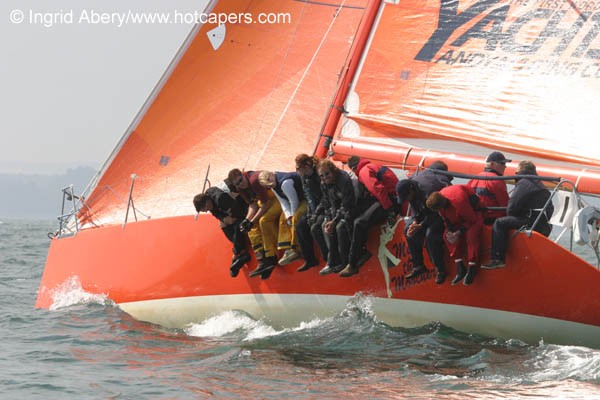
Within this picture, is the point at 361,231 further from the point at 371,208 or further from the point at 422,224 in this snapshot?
the point at 422,224

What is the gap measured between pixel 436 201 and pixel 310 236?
128 centimetres

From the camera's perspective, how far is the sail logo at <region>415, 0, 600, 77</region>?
769 centimetres

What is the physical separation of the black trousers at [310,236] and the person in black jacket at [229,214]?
1.98ft

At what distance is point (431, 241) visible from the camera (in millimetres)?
6961

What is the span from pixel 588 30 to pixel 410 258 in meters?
2.30

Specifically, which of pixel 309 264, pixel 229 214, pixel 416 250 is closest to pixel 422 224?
pixel 416 250

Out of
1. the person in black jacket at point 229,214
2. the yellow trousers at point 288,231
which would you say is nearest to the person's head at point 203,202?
the person in black jacket at point 229,214

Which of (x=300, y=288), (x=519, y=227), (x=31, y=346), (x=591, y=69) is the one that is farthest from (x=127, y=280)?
(x=591, y=69)

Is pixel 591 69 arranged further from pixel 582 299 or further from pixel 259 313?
pixel 259 313

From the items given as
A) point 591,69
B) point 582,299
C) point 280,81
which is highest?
point 280,81

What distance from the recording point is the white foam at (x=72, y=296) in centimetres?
965

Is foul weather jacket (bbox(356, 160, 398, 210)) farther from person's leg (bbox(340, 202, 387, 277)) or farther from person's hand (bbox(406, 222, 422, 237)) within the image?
person's hand (bbox(406, 222, 422, 237))

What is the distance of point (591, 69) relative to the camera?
7.59 metres

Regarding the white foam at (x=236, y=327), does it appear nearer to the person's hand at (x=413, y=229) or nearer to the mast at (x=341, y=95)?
the person's hand at (x=413, y=229)
